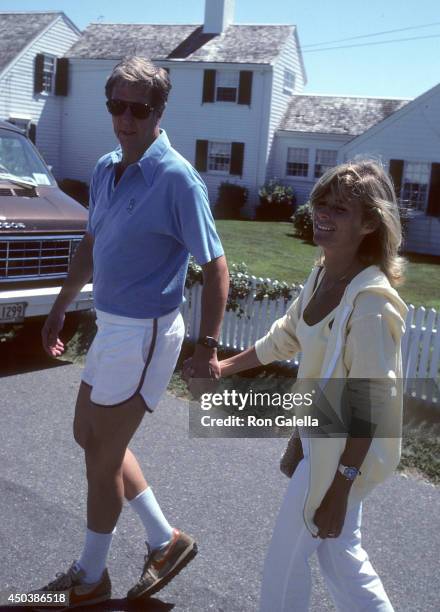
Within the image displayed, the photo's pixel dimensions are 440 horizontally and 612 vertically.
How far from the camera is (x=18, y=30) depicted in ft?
102

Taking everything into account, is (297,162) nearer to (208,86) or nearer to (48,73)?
(208,86)

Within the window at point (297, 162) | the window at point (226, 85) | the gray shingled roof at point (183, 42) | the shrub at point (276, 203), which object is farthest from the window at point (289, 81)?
the shrub at point (276, 203)

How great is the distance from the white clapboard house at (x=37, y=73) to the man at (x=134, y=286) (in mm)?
28804

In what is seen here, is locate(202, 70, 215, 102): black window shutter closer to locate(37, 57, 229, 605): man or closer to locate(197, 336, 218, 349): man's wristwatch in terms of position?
locate(37, 57, 229, 605): man

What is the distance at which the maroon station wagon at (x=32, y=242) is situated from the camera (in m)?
6.84

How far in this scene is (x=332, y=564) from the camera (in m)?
2.43

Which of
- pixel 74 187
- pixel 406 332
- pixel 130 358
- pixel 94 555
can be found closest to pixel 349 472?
pixel 130 358

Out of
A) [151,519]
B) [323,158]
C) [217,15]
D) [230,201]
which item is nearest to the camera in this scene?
[151,519]

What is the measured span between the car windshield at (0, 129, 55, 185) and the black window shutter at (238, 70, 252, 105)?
20990mm

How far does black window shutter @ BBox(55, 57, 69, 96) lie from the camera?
104 ft

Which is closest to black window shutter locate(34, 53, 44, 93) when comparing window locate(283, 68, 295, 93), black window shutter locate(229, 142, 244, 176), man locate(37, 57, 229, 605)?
black window shutter locate(229, 142, 244, 176)

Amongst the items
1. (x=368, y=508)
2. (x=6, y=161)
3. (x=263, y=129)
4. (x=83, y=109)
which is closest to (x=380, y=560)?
(x=368, y=508)

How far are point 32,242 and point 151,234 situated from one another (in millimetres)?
4412

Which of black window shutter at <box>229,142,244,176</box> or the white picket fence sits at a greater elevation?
black window shutter at <box>229,142,244,176</box>
